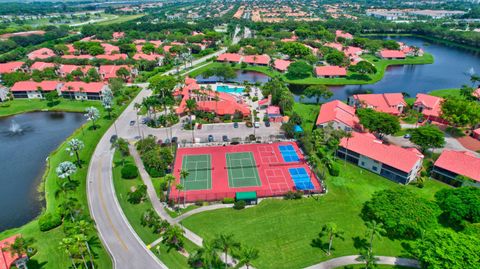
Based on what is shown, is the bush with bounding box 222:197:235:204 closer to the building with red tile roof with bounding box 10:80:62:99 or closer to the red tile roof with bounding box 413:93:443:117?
the red tile roof with bounding box 413:93:443:117

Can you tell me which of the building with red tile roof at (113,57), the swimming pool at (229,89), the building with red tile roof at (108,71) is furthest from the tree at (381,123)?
the building with red tile roof at (113,57)

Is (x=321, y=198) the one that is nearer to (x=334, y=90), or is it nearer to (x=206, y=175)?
(x=206, y=175)

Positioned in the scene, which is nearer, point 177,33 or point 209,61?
point 209,61

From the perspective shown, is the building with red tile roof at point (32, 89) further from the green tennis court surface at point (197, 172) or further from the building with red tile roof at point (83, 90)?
the green tennis court surface at point (197, 172)

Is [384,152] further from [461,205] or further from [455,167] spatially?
[461,205]

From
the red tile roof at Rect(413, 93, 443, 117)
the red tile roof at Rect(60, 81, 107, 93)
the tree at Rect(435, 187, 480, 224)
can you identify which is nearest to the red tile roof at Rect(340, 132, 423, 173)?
the tree at Rect(435, 187, 480, 224)

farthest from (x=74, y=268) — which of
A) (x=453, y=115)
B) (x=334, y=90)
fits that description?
(x=334, y=90)
